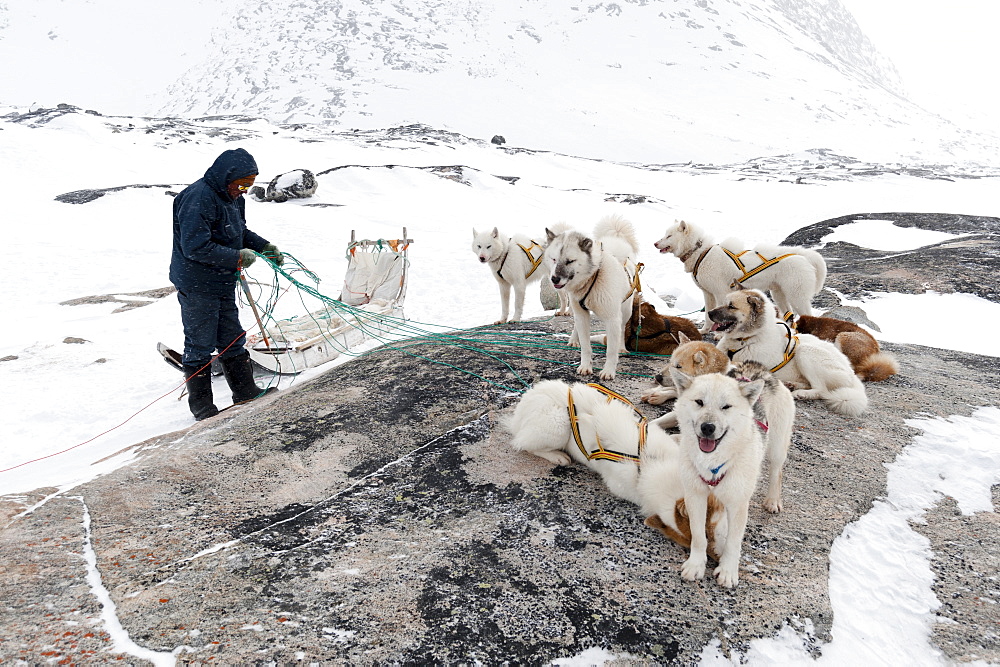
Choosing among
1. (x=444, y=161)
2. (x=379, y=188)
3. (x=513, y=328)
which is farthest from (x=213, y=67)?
(x=513, y=328)

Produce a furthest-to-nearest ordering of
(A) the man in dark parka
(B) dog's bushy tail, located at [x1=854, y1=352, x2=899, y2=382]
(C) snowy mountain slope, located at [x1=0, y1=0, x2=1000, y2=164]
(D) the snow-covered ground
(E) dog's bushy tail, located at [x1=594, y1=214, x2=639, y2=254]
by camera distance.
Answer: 1. (C) snowy mountain slope, located at [x1=0, y1=0, x2=1000, y2=164]
2. (E) dog's bushy tail, located at [x1=594, y1=214, x2=639, y2=254]
3. (A) the man in dark parka
4. (B) dog's bushy tail, located at [x1=854, y1=352, x2=899, y2=382]
5. (D) the snow-covered ground

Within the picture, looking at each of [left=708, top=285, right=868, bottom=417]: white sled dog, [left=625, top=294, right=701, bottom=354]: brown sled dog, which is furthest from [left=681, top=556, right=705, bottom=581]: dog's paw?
[left=625, top=294, right=701, bottom=354]: brown sled dog

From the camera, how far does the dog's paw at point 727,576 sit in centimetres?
225

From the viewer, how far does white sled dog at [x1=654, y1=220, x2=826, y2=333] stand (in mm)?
5340

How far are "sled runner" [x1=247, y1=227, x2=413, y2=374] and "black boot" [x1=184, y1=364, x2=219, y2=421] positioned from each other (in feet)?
4.91

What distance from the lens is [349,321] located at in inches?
321

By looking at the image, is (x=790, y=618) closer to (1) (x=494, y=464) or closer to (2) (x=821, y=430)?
(1) (x=494, y=464)

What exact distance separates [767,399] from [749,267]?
314 cm

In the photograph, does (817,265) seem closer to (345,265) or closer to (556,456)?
(556,456)

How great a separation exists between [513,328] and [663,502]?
12.8 feet

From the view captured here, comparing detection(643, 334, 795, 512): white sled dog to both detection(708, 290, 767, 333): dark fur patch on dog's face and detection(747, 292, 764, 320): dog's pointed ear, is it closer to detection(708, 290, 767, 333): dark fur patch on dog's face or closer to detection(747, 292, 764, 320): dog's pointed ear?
detection(708, 290, 767, 333): dark fur patch on dog's face

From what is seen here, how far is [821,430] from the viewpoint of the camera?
3.58 metres

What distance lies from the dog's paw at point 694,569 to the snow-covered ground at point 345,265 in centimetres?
32

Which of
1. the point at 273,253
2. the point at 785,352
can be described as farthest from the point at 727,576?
the point at 273,253
